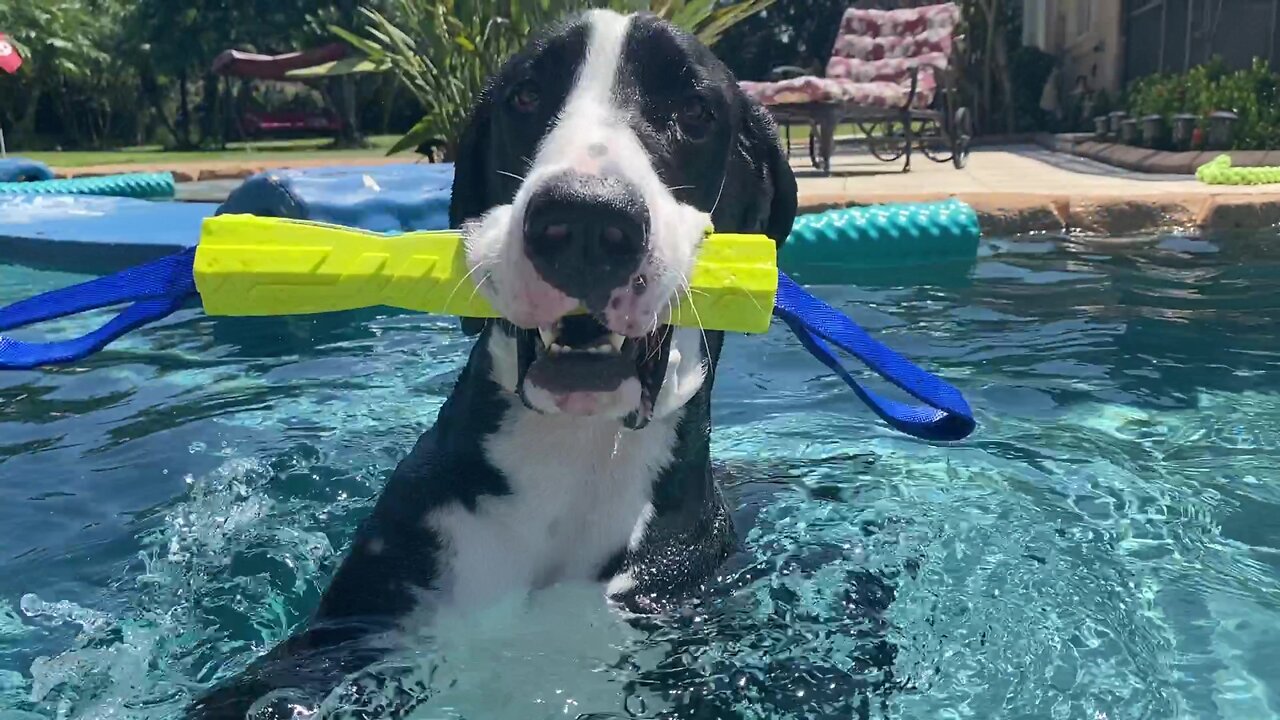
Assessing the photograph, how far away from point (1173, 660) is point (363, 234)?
6.19 feet

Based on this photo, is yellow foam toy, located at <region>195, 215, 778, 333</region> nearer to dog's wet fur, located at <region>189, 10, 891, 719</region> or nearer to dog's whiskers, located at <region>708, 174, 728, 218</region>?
dog's wet fur, located at <region>189, 10, 891, 719</region>

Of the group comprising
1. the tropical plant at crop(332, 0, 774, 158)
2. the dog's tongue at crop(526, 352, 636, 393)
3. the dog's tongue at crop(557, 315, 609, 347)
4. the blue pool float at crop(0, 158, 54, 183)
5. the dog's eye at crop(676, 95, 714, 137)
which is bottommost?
the blue pool float at crop(0, 158, 54, 183)

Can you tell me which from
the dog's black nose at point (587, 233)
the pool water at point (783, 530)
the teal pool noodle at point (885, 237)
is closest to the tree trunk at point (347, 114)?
the teal pool noodle at point (885, 237)

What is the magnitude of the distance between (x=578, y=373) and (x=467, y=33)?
20.9ft

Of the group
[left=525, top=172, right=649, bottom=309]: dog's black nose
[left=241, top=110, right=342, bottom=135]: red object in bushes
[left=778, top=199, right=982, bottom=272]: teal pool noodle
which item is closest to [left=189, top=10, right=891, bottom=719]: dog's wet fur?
[left=525, top=172, right=649, bottom=309]: dog's black nose

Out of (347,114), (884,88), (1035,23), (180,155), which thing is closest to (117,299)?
(884,88)

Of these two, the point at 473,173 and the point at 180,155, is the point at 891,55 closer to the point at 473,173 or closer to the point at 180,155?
the point at 473,173

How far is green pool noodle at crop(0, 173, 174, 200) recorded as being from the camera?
10.9 m

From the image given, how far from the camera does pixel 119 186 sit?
1262 cm

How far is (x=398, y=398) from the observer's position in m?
4.90

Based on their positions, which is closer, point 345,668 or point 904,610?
point 345,668

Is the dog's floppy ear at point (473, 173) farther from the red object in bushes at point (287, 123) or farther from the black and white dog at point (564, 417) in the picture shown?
the red object in bushes at point (287, 123)

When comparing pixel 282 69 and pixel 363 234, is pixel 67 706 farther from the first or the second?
pixel 282 69

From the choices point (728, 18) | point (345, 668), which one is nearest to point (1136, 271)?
point (728, 18)
